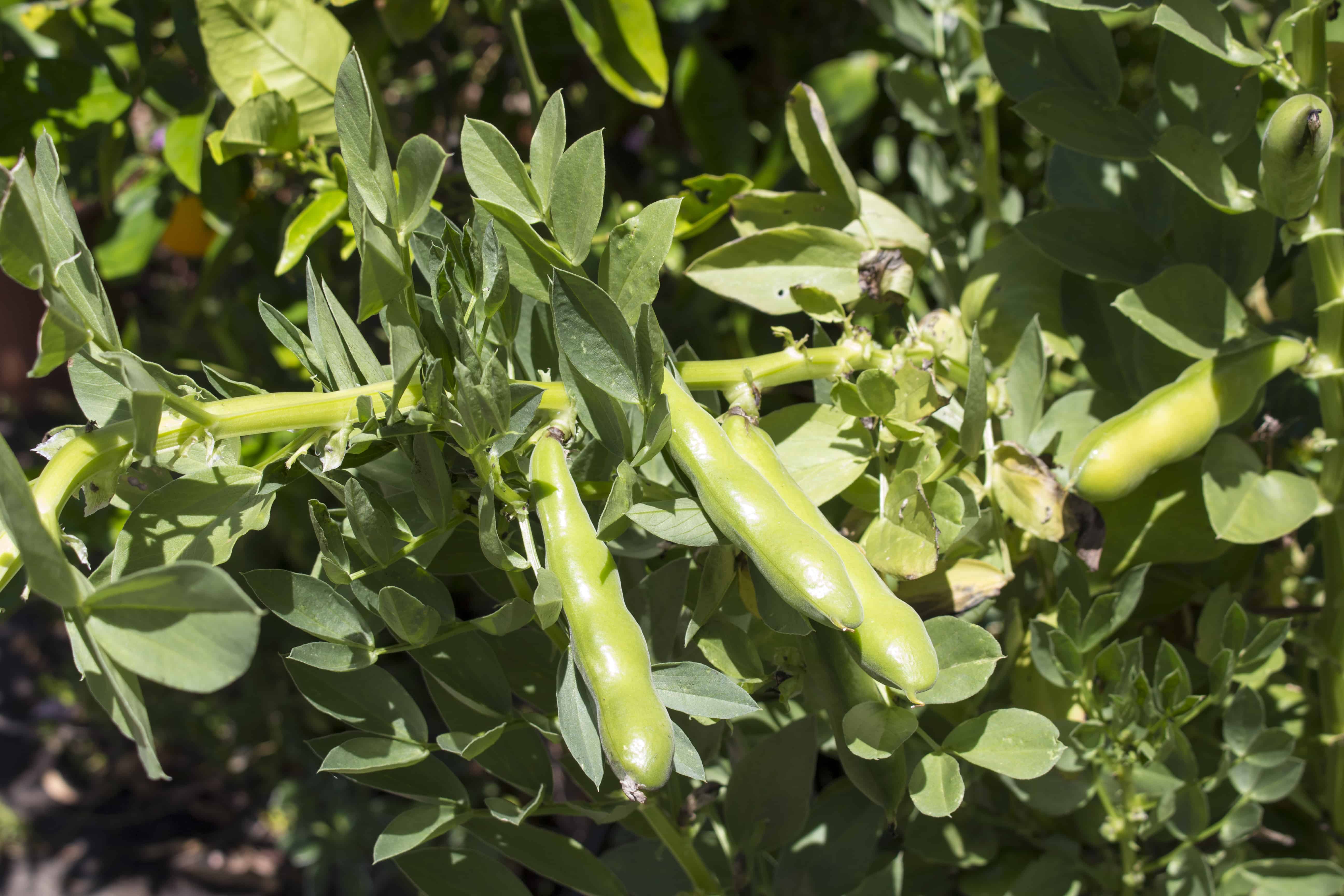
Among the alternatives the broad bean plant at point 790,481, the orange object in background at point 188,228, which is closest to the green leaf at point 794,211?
the broad bean plant at point 790,481

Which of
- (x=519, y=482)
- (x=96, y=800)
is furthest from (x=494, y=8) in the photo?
(x=96, y=800)

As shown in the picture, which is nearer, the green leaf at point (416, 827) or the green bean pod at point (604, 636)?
the green bean pod at point (604, 636)

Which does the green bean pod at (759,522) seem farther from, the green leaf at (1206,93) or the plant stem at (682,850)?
the green leaf at (1206,93)

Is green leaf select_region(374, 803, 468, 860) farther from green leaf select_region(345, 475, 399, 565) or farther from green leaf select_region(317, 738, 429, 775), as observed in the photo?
green leaf select_region(345, 475, 399, 565)

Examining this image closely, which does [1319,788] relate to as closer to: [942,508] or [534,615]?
[942,508]

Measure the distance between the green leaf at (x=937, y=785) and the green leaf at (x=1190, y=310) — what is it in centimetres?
27

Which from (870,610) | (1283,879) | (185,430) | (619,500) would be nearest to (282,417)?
(185,430)

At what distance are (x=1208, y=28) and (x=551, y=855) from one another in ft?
1.94

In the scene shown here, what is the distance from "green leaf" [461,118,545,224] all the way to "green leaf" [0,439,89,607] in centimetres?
22

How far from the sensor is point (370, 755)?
0.49m


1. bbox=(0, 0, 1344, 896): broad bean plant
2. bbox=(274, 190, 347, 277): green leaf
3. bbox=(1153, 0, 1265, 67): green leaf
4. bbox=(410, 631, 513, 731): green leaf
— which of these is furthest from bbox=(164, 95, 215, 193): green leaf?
bbox=(1153, 0, 1265, 67): green leaf

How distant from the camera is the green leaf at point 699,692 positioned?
42 cm

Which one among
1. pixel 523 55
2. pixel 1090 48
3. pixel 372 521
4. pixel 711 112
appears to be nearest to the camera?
pixel 372 521

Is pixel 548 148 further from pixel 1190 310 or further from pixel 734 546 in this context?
pixel 1190 310
